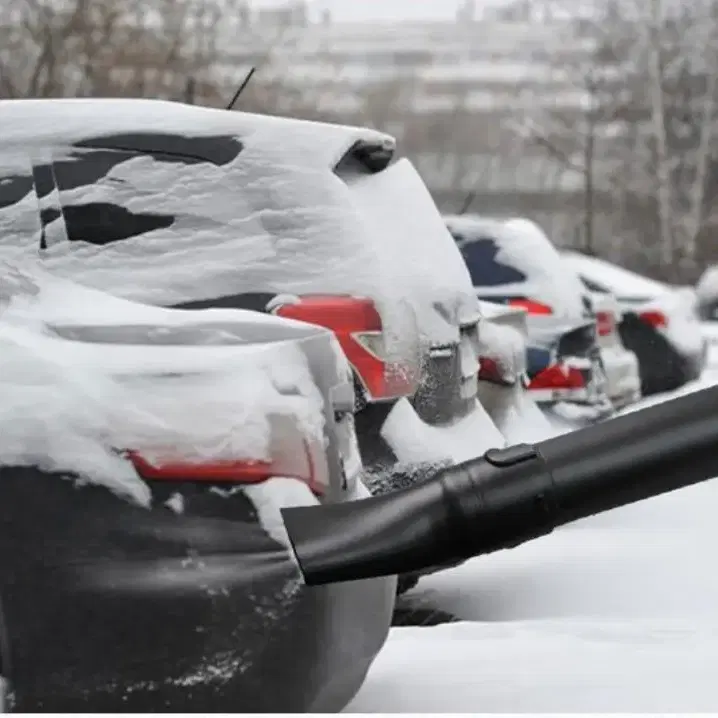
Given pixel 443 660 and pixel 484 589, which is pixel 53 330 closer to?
Answer: pixel 443 660

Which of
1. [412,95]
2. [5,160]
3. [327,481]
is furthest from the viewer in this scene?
[412,95]

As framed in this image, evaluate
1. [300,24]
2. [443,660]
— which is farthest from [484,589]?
[300,24]

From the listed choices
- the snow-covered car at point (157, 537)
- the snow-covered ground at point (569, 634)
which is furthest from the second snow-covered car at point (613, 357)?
the snow-covered car at point (157, 537)

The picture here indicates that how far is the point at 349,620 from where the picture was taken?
3416 millimetres

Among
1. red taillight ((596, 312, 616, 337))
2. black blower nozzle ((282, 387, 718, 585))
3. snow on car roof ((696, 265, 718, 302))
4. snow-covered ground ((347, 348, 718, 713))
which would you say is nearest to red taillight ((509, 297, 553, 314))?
red taillight ((596, 312, 616, 337))

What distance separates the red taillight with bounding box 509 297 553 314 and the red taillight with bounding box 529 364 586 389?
695 mm

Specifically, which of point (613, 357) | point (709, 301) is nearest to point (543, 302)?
point (613, 357)

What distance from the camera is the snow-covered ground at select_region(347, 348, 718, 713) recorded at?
13.3 feet

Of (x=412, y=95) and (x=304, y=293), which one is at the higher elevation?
(x=304, y=293)

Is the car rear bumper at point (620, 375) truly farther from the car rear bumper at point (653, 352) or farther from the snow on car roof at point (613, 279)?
the snow on car roof at point (613, 279)

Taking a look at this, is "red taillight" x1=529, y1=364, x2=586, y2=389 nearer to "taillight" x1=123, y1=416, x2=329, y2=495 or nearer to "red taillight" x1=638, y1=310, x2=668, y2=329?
"red taillight" x1=638, y1=310, x2=668, y2=329

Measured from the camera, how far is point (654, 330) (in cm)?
1451

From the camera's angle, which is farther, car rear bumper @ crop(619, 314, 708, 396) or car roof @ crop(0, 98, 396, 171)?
car rear bumper @ crop(619, 314, 708, 396)

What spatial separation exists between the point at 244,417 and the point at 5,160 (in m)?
1.85
